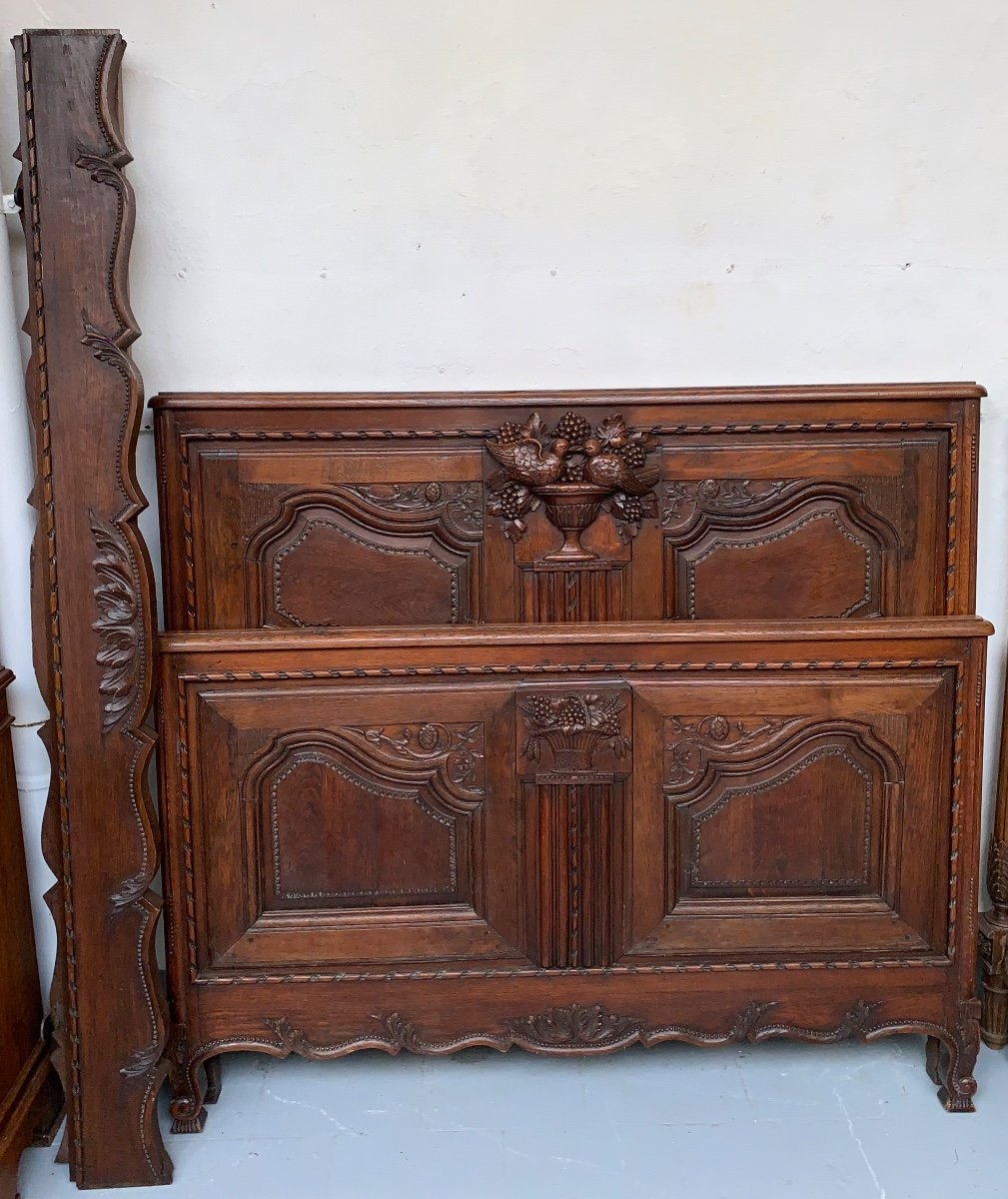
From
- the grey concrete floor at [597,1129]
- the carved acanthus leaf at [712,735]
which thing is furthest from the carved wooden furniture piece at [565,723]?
the grey concrete floor at [597,1129]

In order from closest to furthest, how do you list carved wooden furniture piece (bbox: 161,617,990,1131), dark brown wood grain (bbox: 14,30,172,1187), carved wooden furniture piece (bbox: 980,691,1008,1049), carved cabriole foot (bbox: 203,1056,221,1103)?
dark brown wood grain (bbox: 14,30,172,1187) < carved wooden furniture piece (bbox: 161,617,990,1131) < carved cabriole foot (bbox: 203,1056,221,1103) < carved wooden furniture piece (bbox: 980,691,1008,1049)

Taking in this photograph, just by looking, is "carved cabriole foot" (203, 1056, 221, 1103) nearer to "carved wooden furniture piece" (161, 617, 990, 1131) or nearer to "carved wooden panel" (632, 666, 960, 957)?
"carved wooden furniture piece" (161, 617, 990, 1131)

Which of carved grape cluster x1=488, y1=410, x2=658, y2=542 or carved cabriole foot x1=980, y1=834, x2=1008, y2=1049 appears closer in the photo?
carved grape cluster x1=488, y1=410, x2=658, y2=542

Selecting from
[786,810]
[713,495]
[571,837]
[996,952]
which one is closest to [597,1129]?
[571,837]

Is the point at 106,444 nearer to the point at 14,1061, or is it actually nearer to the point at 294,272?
the point at 294,272

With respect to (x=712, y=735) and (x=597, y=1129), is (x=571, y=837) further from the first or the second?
(x=597, y=1129)

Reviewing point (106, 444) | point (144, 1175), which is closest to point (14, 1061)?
point (144, 1175)

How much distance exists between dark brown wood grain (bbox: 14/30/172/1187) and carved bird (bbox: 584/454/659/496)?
860 mm

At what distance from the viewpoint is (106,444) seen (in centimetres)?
174

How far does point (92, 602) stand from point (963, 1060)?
1910 millimetres

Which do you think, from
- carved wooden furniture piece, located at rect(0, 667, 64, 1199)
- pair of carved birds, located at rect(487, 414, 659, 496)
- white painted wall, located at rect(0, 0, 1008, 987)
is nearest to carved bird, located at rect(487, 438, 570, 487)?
pair of carved birds, located at rect(487, 414, 659, 496)

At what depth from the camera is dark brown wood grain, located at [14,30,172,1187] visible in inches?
67.3

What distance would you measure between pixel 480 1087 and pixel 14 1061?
2.97 feet

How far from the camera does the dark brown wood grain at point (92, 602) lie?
1.71 m
